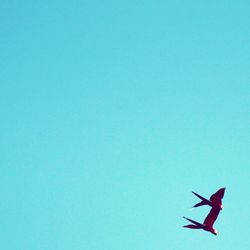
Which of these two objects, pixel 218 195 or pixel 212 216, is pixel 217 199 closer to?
pixel 218 195

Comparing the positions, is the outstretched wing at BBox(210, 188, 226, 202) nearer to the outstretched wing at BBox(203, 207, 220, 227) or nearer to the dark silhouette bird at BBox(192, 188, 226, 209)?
the dark silhouette bird at BBox(192, 188, 226, 209)

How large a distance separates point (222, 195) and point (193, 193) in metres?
1.92

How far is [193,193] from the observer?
40344 millimetres

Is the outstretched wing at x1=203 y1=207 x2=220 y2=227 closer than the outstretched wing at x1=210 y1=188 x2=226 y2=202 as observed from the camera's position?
No

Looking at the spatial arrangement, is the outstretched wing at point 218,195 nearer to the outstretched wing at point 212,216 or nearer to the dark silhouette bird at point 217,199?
the dark silhouette bird at point 217,199

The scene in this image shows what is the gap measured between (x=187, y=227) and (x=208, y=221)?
1304 millimetres

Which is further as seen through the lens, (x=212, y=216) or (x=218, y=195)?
(x=212, y=216)

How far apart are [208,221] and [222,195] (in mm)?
1764

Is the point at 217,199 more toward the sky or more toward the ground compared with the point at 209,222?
more toward the sky

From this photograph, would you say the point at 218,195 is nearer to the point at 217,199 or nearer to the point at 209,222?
the point at 217,199

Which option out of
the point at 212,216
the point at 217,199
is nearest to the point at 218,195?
the point at 217,199

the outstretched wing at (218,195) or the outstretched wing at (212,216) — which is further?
the outstretched wing at (212,216)

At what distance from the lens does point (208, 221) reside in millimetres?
41312

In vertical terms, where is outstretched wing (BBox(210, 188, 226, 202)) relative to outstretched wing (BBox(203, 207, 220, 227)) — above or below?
above
